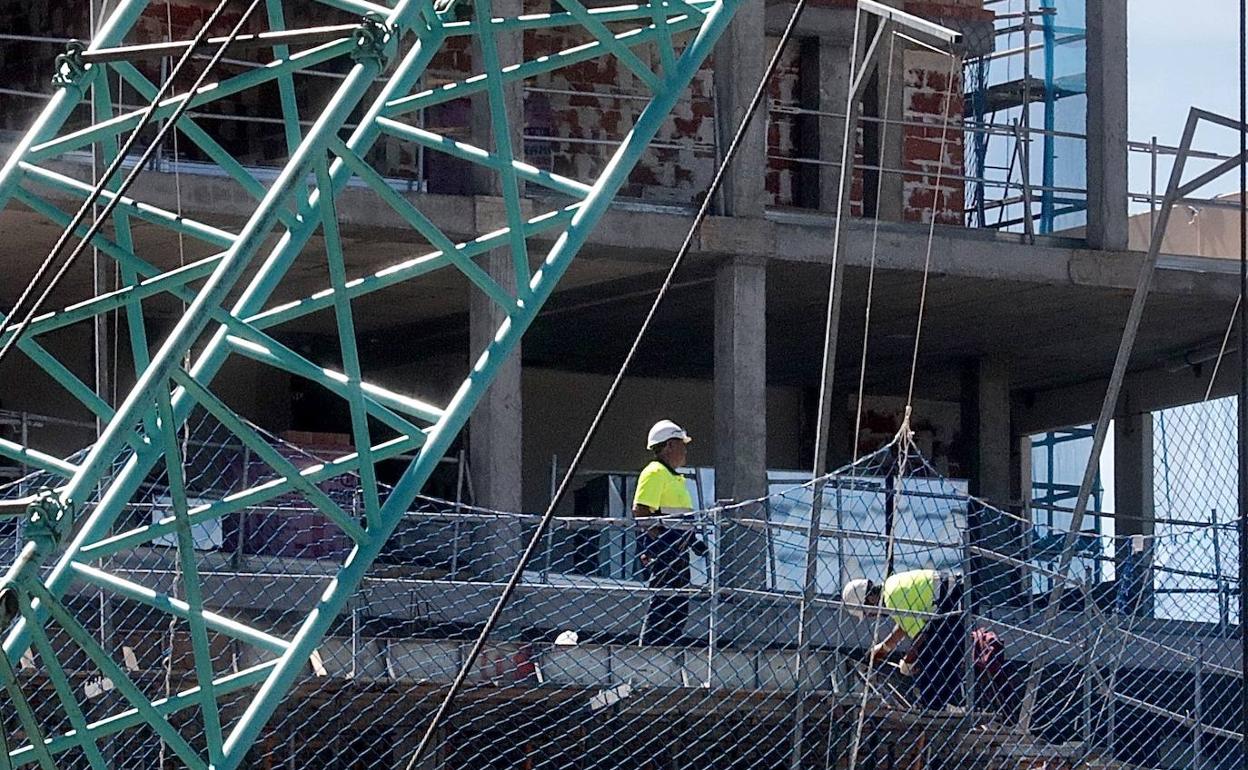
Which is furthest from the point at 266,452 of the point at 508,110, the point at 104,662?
the point at 508,110

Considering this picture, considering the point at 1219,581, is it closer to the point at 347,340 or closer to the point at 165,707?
the point at 347,340

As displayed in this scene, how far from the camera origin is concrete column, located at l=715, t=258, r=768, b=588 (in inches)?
702

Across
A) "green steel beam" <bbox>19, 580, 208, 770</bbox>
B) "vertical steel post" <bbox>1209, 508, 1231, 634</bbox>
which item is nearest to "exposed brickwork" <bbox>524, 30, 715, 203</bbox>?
"vertical steel post" <bbox>1209, 508, 1231, 634</bbox>

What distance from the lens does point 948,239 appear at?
18688mm

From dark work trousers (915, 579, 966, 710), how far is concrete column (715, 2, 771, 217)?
5587 millimetres

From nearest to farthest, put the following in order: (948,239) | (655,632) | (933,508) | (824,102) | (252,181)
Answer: (252,181), (655,632), (933,508), (948,239), (824,102)

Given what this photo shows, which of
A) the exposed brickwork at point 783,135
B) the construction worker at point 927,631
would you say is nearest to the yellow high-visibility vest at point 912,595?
the construction worker at point 927,631

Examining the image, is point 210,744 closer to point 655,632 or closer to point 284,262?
point 284,262

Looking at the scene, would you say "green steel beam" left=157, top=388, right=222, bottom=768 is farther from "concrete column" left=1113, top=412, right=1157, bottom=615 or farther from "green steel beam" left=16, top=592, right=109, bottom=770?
"concrete column" left=1113, top=412, right=1157, bottom=615

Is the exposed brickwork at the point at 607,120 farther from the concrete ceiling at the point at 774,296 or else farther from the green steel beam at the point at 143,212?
the green steel beam at the point at 143,212

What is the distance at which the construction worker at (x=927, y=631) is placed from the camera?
1280cm

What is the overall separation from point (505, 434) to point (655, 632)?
3.79 m

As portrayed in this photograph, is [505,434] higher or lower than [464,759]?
higher

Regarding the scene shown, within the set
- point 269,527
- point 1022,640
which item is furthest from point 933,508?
point 269,527
